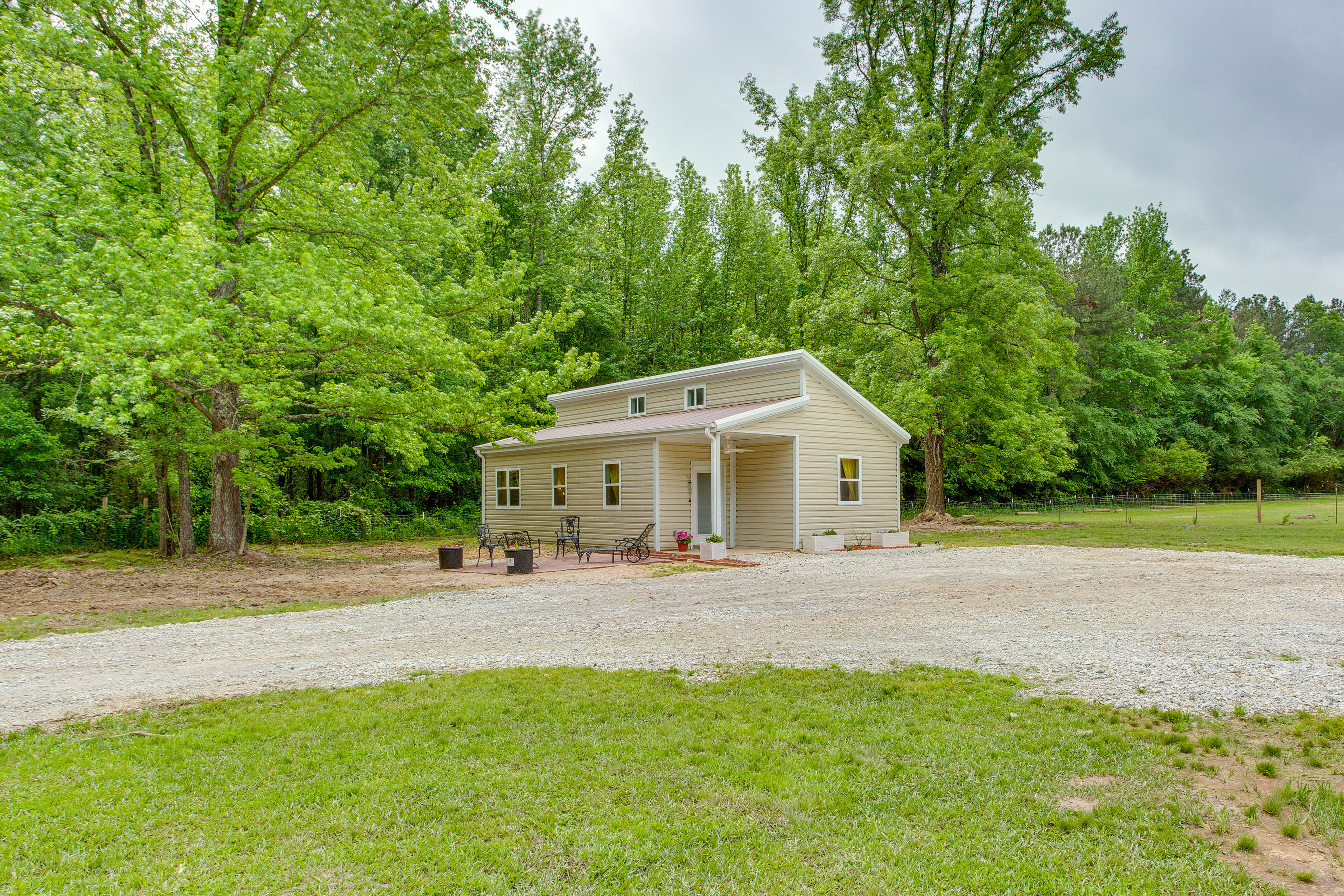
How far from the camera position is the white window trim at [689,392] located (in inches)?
789

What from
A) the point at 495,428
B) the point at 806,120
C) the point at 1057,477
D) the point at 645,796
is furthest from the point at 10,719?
the point at 1057,477

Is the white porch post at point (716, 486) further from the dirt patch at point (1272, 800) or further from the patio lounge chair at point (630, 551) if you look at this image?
the dirt patch at point (1272, 800)

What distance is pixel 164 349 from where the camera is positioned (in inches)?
430

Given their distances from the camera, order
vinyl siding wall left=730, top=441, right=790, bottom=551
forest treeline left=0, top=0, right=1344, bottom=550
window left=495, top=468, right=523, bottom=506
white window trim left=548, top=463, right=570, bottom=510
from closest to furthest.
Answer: forest treeline left=0, top=0, right=1344, bottom=550 → vinyl siding wall left=730, top=441, right=790, bottom=551 → white window trim left=548, top=463, right=570, bottom=510 → window left=495, top=468, right=523, bottom=506

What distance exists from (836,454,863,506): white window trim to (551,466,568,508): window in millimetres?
6803

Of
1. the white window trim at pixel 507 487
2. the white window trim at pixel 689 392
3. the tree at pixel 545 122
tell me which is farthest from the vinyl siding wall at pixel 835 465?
the tree at pixel 545 122

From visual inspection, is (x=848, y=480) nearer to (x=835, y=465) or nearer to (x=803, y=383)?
(x=835, y=465)

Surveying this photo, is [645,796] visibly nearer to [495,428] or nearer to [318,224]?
Result: [495,428]

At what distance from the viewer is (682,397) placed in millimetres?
20516

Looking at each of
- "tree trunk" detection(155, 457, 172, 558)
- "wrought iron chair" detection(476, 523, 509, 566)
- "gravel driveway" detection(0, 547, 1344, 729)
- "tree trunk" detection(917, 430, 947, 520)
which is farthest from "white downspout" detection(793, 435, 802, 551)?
"tree trunk" detection(155, 457, 172, 558)

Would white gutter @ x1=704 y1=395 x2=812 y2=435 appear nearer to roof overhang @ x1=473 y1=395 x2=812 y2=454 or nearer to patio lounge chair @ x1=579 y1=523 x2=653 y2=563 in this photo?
roof overhang @ x1=473 y1=395 x2=812 y2=454

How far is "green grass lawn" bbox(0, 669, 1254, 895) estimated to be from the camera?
2.75m

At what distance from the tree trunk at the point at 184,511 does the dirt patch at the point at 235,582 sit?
44 centimetres

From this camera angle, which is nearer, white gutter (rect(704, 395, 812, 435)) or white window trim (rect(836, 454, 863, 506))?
white gutter (rect(704, 395, 812, 435))
